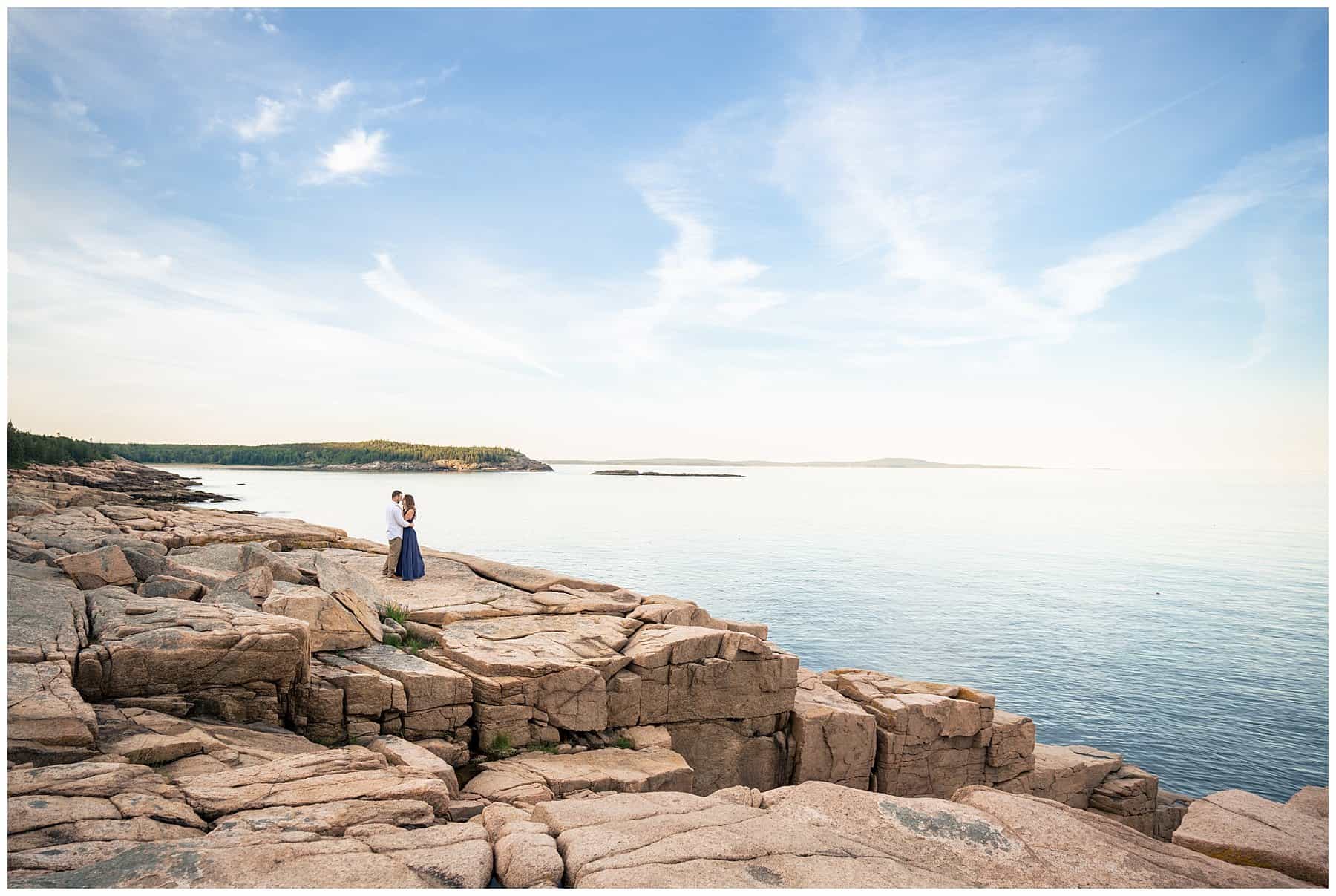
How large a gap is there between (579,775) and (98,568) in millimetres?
10332

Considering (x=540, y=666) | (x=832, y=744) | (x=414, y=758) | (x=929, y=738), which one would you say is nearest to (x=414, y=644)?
(x=540, y=666)

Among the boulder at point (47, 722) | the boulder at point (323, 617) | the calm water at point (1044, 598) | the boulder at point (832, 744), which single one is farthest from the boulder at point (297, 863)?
the calm water at point (1044, 598)

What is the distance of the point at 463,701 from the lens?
12.8 metres

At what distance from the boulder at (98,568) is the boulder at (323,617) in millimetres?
3252

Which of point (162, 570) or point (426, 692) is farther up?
point (162, 570)

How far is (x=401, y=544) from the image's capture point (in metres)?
19.5

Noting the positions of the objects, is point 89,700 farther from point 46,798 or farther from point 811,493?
point 811,493

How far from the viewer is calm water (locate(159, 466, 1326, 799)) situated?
25.3 m

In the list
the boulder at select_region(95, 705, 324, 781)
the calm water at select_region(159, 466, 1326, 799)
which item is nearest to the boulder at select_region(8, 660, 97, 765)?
the boulder at select_region(95, 705, 324, 781)

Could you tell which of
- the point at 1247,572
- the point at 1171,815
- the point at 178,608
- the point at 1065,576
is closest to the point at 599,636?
the point at 178,608

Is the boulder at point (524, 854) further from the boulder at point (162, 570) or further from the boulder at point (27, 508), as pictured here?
the boulder at point (27, 508)

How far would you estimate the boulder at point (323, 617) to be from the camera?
42.1 feet

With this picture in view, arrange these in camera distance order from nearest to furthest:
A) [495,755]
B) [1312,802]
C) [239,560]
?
[1312,802] → [495,755] → [239,560]

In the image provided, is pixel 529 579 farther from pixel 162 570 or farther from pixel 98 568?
pixel 98 568
